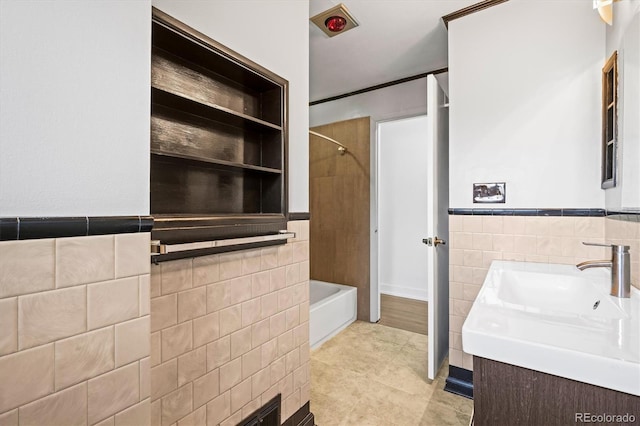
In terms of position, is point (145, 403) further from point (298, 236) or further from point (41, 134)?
point (298, 236)

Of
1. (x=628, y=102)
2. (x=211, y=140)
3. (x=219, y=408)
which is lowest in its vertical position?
(x=219, y=408)

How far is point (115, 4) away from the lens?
0.73 metres

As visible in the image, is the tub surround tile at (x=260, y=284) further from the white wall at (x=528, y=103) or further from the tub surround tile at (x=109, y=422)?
the white wall at (x=528, y=103)

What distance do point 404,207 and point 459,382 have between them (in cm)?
241

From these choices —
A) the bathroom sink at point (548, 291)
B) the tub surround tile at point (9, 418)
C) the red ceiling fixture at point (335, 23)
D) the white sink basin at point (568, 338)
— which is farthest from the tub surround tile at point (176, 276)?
the red ceiling fixture at point (335, 23)

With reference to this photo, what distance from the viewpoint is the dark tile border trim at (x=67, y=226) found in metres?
0.57

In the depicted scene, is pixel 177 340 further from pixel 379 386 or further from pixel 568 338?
pixel 379 386

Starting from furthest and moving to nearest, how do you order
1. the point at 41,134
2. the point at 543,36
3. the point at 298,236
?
the point at 543,36 < the point at 298,236 < the point at 41,134

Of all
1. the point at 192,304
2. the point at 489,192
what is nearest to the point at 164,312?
the point at 192,304

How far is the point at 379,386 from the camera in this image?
2.01 metres

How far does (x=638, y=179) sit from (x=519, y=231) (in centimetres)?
76

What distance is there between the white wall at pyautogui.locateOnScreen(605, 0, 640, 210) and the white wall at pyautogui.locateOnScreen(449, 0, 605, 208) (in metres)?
0.26

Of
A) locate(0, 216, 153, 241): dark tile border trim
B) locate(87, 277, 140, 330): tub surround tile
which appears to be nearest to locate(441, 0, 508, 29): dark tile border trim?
locate(0, 216, 153, 241): dark tile border trim

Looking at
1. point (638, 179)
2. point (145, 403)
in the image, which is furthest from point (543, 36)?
point (145, 403)
